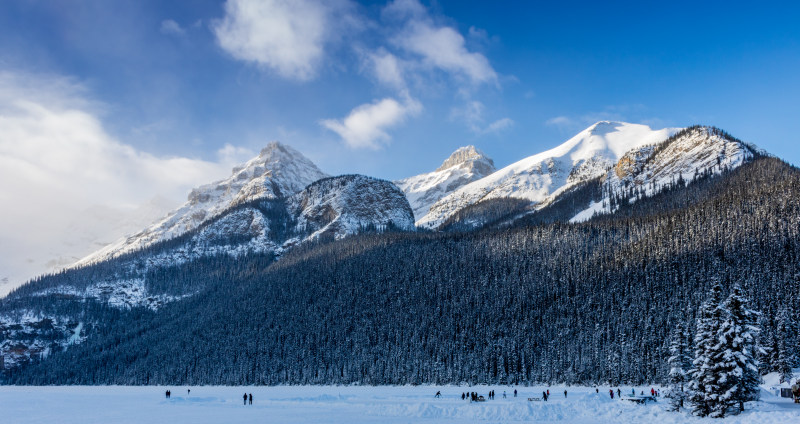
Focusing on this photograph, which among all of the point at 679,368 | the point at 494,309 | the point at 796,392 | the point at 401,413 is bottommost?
the point at 401,413

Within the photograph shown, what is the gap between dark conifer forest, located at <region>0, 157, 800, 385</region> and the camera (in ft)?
373

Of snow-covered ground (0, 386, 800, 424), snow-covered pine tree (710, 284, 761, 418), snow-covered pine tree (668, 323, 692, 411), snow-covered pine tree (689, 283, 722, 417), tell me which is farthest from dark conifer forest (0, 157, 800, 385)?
snow-covered pine tree (710, 284, 761, 418)

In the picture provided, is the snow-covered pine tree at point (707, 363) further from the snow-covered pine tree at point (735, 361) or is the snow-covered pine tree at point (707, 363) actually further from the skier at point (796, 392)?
the skier at point (796, 392)

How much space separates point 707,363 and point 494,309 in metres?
105

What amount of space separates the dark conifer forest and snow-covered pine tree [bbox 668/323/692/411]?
146 ft

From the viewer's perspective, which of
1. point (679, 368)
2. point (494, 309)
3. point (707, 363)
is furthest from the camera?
point (494, 309)

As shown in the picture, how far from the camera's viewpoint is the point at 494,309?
467 ft

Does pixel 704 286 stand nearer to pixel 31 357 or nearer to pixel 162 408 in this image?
pixel 162 408

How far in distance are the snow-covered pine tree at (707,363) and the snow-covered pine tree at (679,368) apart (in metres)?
2.28

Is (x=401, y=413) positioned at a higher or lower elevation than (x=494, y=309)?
lower

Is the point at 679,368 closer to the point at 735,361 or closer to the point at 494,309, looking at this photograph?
the point at 735,361

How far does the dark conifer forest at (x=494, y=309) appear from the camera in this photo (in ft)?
373

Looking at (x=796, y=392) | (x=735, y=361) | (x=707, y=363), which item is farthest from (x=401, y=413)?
(x=796, y=392)

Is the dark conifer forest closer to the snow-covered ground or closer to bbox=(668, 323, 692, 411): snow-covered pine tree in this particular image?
bbox=(668, 323, 692, 411): snow-covered pine tree
